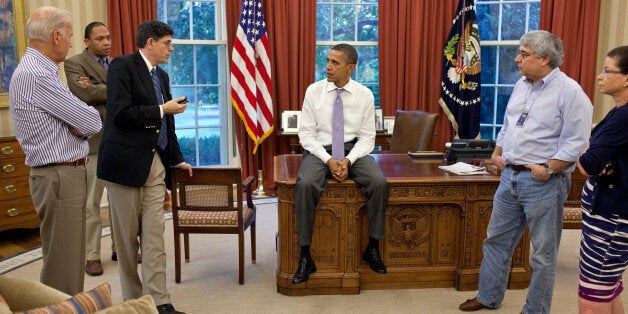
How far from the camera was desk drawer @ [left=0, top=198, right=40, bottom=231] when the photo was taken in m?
4.69

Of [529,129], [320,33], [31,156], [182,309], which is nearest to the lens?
[31,156]

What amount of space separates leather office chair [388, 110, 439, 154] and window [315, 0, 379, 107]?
59.2 inches

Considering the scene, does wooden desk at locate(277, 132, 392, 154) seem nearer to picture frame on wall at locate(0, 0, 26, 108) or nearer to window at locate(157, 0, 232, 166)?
window at locate(157, 0, 232, 166)

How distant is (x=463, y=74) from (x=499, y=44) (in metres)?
0.65

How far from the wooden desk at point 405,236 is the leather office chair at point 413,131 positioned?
4.48 ft

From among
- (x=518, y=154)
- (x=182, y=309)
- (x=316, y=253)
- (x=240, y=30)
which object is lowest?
(x=182, y=309)

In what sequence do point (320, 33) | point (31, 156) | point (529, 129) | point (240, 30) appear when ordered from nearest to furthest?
point (31, 156), point (529, 129), point (240, 30), point (320, 33)

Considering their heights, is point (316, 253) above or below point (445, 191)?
below

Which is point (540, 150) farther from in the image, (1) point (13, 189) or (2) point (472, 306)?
(1) point (13, 189)

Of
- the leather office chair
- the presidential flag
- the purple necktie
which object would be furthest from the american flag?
the purple necktie

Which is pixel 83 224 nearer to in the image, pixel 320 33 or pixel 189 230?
pixel 189 230

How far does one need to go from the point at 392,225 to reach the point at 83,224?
1.82 m

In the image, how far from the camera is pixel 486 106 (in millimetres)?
6828

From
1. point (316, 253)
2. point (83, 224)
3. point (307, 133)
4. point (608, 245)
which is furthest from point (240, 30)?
point (608, 245)
